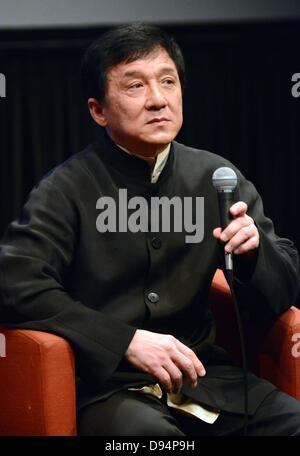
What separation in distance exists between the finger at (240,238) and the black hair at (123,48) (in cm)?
45

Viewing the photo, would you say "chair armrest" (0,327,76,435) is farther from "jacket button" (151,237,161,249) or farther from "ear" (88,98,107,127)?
"ear" (88,98,107,127)

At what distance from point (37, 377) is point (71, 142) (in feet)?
4.35

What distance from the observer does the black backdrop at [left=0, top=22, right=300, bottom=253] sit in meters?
2.93

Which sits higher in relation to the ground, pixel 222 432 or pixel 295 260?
pixel 295 260

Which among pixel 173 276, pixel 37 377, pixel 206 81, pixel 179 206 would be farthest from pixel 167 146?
pixel 206 81

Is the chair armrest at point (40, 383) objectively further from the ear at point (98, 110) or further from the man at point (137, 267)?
the ear at point (98, 110)

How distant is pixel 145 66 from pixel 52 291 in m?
0.53

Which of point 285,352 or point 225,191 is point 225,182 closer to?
point 225,191

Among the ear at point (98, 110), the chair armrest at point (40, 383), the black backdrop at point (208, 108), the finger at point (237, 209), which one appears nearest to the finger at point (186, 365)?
the chair armrest at point (40, 383)

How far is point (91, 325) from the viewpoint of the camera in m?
1.91

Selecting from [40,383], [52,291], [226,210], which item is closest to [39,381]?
[40,383]

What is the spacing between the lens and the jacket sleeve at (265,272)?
6.53 ft

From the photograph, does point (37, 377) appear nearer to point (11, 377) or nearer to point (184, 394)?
point (11, 377)

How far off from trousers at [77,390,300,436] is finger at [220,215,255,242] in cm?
41
